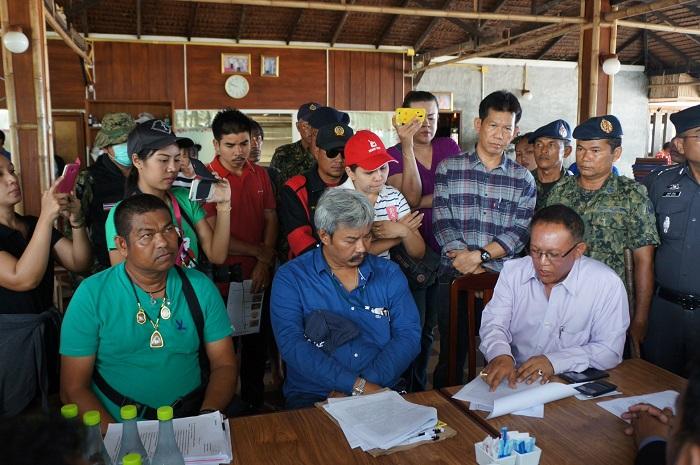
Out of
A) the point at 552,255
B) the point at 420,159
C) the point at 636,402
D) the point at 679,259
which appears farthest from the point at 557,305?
the point at 420,159

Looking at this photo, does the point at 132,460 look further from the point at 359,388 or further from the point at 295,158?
the point at 295,158

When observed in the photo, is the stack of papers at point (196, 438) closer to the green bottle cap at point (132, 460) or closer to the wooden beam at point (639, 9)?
the green bottle cap at point (132, 460)

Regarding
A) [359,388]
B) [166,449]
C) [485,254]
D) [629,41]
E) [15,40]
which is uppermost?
[629,41]

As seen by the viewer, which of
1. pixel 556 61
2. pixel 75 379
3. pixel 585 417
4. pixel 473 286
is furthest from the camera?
pixel 556 61

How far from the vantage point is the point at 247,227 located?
313cm

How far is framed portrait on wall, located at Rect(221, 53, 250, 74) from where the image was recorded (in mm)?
9875

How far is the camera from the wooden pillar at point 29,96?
3785mm

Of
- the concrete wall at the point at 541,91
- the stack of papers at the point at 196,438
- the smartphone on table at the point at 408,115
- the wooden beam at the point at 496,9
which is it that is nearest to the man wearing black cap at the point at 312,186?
the smartphone on table at the point at 408,115

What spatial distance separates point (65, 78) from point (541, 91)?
30.7ft

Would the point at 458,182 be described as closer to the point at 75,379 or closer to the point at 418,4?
the point at 75,379

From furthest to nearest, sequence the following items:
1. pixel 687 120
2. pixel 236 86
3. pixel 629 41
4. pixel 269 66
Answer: pixel 629 41 < pixel 269 66 < pixel 236 86 < pixel 687 120

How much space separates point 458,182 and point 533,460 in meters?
1.73

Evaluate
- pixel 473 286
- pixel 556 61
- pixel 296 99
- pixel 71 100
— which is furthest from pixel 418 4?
pixel 473 286

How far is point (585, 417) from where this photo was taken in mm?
1625
